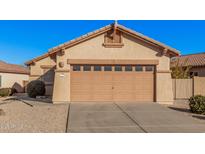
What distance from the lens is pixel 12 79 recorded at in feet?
92.5

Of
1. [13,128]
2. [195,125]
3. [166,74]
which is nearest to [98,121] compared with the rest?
[13,128]

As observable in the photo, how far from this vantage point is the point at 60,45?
49.1 ft

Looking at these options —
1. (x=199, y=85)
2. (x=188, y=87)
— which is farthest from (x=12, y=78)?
(x=199, y=85)

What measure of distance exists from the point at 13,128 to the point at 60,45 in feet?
25.7

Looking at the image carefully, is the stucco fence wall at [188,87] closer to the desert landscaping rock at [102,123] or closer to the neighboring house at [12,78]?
the desert landscaping rock at [102,123]

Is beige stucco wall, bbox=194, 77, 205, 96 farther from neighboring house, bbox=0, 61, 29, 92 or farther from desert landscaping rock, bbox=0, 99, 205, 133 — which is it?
neighboring house, bbox=0, 61, 29, 92

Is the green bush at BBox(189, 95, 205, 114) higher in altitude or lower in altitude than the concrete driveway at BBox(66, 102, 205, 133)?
higher

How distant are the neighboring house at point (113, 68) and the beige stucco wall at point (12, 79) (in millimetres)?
13598

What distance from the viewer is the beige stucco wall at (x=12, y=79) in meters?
26.1

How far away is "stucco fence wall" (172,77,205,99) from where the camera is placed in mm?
18594

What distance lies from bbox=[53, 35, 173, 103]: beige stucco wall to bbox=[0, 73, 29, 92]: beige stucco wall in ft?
45.4

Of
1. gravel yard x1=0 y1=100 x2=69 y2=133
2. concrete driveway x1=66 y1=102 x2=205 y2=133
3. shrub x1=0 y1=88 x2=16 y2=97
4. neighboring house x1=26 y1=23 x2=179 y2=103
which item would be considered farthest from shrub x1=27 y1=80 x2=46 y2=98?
concrete driveway x1=66 y1=102 x2=205 y2=133
